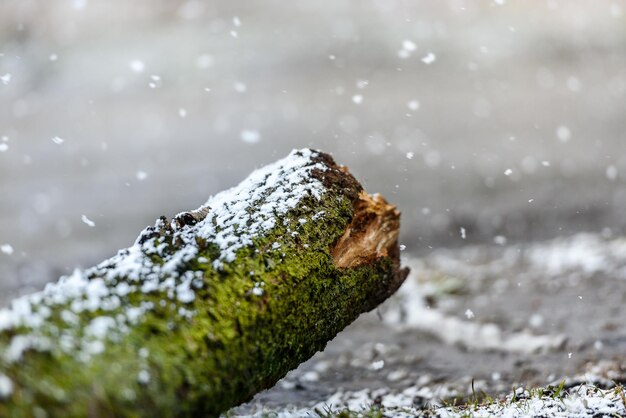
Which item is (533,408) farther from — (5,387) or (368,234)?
(5,387)

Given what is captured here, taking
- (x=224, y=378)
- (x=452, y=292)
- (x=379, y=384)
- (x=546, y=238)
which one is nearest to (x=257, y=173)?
(x=224, y=378)

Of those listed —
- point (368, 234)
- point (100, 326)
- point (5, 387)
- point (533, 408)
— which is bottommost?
point (533, 408)

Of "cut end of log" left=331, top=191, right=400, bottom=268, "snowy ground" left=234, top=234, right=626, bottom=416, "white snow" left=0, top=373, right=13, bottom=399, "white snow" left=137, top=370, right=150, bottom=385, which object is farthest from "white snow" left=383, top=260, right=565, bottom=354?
"white snow" left=0, top=373, right=13, bottom=399

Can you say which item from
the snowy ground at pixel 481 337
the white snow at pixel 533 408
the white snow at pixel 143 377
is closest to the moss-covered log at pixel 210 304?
the white snow at pixel 143 377

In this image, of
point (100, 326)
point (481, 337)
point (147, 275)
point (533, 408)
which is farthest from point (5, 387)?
point (481, 337)

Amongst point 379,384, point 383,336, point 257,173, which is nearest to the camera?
point 257,173

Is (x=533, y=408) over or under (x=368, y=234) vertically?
under

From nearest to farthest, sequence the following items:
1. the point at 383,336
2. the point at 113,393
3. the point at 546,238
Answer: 1. the point at 113,393
2. the point at 383,336
3. the point at 546,238

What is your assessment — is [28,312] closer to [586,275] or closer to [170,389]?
[170,389]
